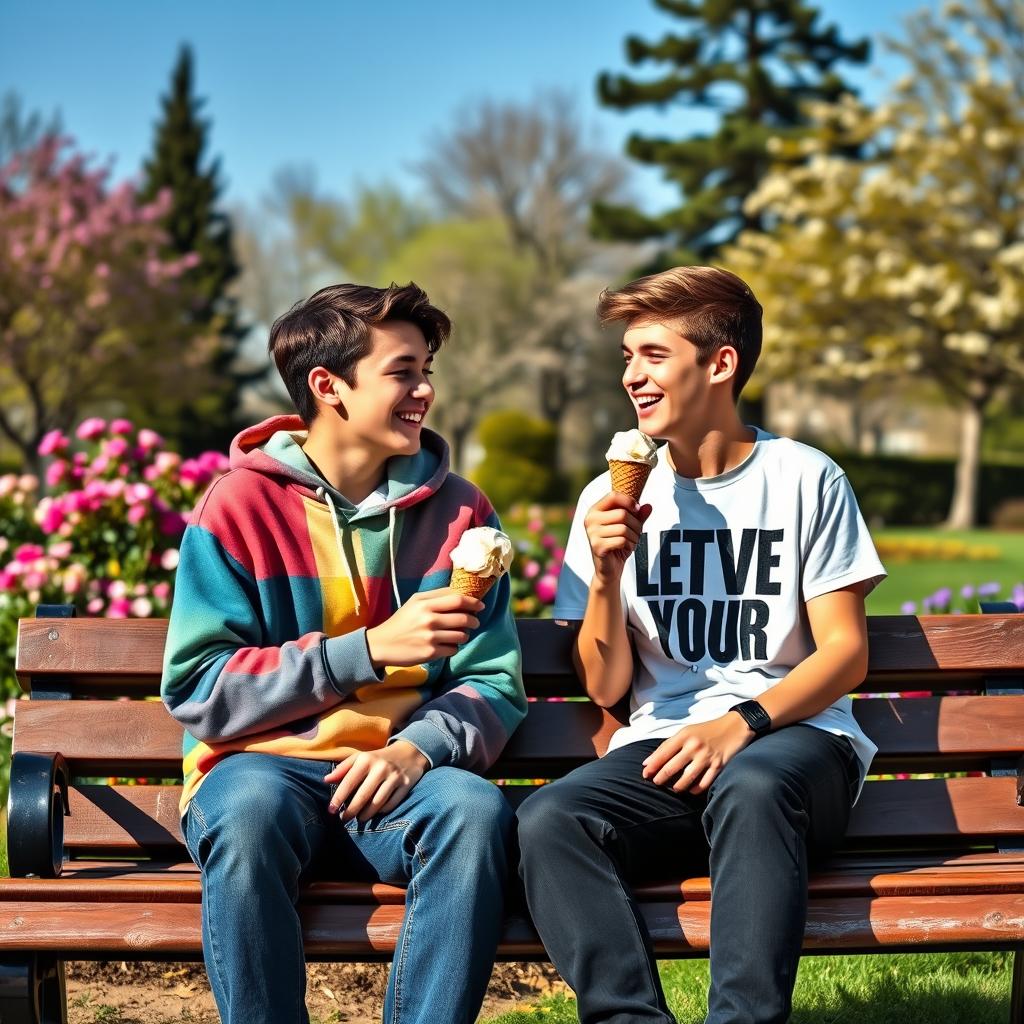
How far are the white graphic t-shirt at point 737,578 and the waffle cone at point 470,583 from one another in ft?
1.26

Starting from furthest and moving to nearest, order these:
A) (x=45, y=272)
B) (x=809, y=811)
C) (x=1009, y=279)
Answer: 1. (x=45, y=272)
2. (x=1009, y=279)
3. (x=809, y=811)

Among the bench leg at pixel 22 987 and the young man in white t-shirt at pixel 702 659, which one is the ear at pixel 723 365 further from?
the bench leg at pixel 22 987

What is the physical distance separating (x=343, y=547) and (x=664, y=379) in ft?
2.66

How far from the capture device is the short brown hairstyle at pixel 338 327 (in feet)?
9.68

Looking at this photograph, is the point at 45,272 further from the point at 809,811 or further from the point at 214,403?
the point at 809,811

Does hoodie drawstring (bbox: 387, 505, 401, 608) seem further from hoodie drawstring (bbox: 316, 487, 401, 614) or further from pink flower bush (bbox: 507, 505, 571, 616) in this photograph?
pink flower bush (bbox: 507, 505, 571, 616)

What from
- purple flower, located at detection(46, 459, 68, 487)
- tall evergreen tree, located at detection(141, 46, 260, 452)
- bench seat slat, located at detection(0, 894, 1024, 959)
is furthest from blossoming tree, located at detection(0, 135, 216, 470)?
bench seat slat, located at detection(0, 894, 1024, 959)

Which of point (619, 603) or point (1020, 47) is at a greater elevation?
point (1020, 47)

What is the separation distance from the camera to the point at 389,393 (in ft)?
9.61

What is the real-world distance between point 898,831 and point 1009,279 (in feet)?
67.8

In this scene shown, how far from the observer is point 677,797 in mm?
2754

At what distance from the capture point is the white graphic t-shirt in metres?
2.94

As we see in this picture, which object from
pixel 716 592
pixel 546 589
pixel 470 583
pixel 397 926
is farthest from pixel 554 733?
pixel 546 589

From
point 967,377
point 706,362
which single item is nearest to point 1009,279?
point 967,377
